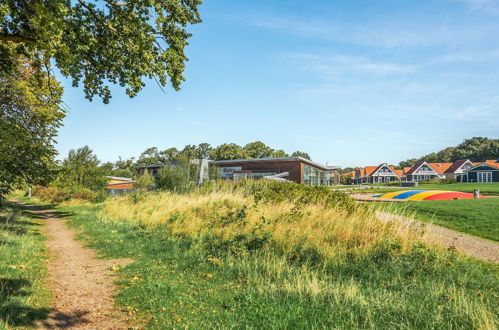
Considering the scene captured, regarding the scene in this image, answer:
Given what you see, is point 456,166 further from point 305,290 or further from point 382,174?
point 305,290

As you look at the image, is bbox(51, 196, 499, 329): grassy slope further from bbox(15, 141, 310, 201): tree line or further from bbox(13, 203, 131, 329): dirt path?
bbox(15, 141, 310, 201): tree line

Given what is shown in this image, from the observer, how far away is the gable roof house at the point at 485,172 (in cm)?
6328

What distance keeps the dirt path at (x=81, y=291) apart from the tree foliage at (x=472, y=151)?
10290cm

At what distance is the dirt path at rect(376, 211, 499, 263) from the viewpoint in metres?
8.34

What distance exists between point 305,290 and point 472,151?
10629 centimetres

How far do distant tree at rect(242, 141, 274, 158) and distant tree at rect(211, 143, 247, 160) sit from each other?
549cm

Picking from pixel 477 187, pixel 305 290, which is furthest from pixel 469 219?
pixel 477 187

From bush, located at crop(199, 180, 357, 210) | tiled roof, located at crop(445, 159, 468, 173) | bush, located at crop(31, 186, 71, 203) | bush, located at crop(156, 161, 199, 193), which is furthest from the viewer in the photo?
tiled roof, located at crop(445, 159, 468, 173)

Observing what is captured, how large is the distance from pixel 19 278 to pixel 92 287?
1.49 m

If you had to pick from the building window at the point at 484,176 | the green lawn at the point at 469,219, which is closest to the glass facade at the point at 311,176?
the green lawn at the point at 469,219

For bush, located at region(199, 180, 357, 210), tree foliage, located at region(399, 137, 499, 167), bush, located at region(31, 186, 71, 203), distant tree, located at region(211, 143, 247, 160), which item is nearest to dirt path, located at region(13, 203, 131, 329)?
bush, located at region(199, 180, 357, 210)

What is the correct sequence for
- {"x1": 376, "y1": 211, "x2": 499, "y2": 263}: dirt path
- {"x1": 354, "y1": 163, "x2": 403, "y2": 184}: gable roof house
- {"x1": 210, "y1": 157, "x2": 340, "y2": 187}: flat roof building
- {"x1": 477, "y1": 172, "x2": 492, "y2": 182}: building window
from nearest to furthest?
{"x1": 376, "y1": 211, "x2": 499, "y2": 263}: dirt path < {"x1": 210, "y1": 157, "x2": 340, "y2": 187}: flat roof building < {"x1": 477, "y1": 172, "x2": 492, "y2": 182}: building window < {"x1": 354, "y1": 163, "x2": 403, "y2": 184}: gable roof house

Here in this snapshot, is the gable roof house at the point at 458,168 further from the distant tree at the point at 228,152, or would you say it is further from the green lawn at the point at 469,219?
the green lawn at the point at 469,219

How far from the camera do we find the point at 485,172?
6419 centimetres
